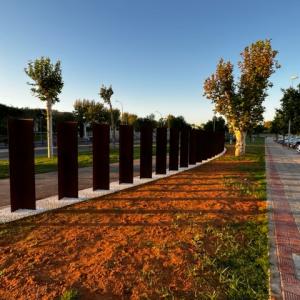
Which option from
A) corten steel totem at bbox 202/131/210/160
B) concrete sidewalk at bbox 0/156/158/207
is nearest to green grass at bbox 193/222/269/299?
concrete sidewalk at bbox 0/156/158/207

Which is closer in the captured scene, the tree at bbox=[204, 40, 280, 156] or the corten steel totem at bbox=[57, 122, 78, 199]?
the corten steel totem at bbox=[57, 122, 78, 199]

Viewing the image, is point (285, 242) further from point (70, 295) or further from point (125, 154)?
point (125, 154)

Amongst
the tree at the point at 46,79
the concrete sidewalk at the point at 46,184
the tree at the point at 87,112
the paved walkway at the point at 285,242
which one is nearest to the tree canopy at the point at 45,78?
the tree at the point at 46,79

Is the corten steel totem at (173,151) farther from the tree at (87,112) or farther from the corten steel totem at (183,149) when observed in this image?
the tree at (87,112)

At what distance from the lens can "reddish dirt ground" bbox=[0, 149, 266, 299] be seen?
3.30m

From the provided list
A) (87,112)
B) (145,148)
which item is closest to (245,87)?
(145,148)

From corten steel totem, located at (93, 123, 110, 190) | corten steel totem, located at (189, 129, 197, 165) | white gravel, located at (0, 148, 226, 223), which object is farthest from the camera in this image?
corten steel totem, located at (189, 129, 197, 165)

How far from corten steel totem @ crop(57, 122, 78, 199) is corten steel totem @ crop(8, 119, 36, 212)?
854 mm

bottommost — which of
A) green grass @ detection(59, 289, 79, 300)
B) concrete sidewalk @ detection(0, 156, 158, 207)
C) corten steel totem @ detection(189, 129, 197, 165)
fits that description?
green grass @ detection(59, 289, 79, 300)

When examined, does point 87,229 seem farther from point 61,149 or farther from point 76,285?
point 61,149

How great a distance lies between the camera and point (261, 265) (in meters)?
3.84

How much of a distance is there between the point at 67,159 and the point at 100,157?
120 cm

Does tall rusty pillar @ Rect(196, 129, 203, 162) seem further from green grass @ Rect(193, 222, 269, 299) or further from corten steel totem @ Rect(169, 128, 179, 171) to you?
green grass @ Rect(193, 222, 269, 299)

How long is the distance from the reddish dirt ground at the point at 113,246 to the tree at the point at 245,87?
1385cm
